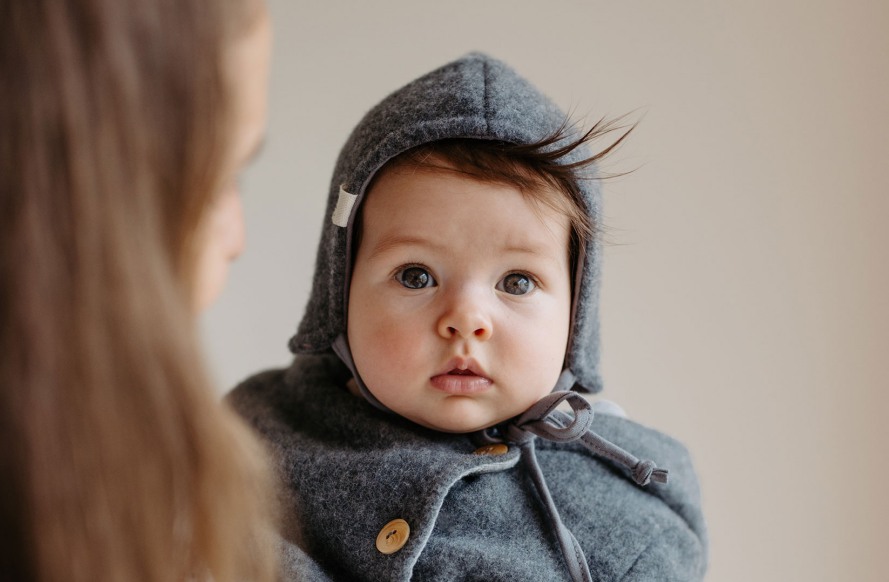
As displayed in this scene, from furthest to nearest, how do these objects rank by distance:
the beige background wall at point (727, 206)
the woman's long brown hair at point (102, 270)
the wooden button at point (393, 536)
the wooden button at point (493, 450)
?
1. the beige background wall at point (727, 206)
2. the wooden button at point (493, 450)
3. the wooden button at point (393, 536)
4. the woman's long brown hair at point (102, 270)

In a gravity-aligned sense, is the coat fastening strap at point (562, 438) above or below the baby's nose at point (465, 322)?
below

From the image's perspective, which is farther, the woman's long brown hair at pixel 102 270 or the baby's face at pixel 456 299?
the baby's face at pixel 456 299

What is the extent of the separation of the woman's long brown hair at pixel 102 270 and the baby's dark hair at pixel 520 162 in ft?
1.37

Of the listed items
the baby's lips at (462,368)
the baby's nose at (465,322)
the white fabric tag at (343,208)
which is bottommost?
the baby's lips at (462,368)

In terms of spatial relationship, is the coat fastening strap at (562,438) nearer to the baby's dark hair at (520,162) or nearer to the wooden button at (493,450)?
the wooden button at (493,450)

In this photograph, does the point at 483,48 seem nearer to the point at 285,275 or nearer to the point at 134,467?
the point at 285,275

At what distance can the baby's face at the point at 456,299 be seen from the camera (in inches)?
41.5

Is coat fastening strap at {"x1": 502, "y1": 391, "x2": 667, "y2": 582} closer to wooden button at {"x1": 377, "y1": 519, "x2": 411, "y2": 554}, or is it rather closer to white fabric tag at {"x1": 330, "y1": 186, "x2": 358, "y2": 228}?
wooden button at {"x1": 377, "y1": 519, "x2": 411, "y2": 554}

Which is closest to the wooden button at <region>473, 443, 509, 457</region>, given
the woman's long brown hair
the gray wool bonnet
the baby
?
the baby

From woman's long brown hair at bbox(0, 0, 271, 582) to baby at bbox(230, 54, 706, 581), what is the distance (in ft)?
1.28

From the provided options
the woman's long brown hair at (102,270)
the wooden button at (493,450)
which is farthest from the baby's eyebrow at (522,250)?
the woman's long brown hair at (102,270)

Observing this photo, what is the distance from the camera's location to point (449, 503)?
107cm

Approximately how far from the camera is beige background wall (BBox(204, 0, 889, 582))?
1534 mm

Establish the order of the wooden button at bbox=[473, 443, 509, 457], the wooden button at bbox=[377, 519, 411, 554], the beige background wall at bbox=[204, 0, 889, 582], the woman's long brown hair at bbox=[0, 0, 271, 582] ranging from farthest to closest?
the beige background wall at bbox=[204, 0, 889, 582], the wooden button at bbox=[473, 443, 509, 457], the wooden button at bbox=[377, 519, 411, 554], the woman's long brown hair at bbox=[0, 0, 271, 582]
